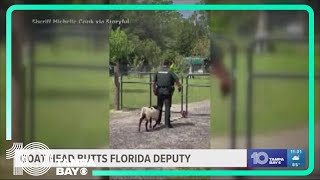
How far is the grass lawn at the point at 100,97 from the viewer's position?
273 centimetres

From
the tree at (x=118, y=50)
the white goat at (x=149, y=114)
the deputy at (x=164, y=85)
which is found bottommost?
the white goat at (x=149, y=114)

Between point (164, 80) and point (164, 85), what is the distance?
0.03 m

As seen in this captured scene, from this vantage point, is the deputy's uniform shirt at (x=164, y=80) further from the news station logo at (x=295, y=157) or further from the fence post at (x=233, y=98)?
the news station logo at (x=295, y=157)

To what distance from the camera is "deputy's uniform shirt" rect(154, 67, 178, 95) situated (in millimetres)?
2785

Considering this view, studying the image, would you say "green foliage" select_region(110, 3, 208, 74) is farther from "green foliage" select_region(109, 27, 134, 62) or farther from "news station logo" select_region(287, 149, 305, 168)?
"news station logo" select_region(287, 149, 305, 168)

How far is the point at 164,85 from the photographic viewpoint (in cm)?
279

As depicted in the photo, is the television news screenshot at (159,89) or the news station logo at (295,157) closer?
the television news screenshot at (159,89)

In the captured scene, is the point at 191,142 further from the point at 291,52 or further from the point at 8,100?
the point at 8,100

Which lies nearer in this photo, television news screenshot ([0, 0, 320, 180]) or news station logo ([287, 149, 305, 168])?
television news screenshot ([0, 0, 320, 180])

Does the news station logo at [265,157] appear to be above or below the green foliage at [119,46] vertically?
below

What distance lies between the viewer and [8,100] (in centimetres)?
273

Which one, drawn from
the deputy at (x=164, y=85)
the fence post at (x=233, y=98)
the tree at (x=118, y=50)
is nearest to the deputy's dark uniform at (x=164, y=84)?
the deputy at (x=164, y=85)

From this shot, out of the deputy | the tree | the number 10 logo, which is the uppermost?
the tree

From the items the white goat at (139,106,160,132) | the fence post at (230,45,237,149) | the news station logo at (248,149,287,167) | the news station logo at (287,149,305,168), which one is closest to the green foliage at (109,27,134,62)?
the white goat at (139,106,160,132)
